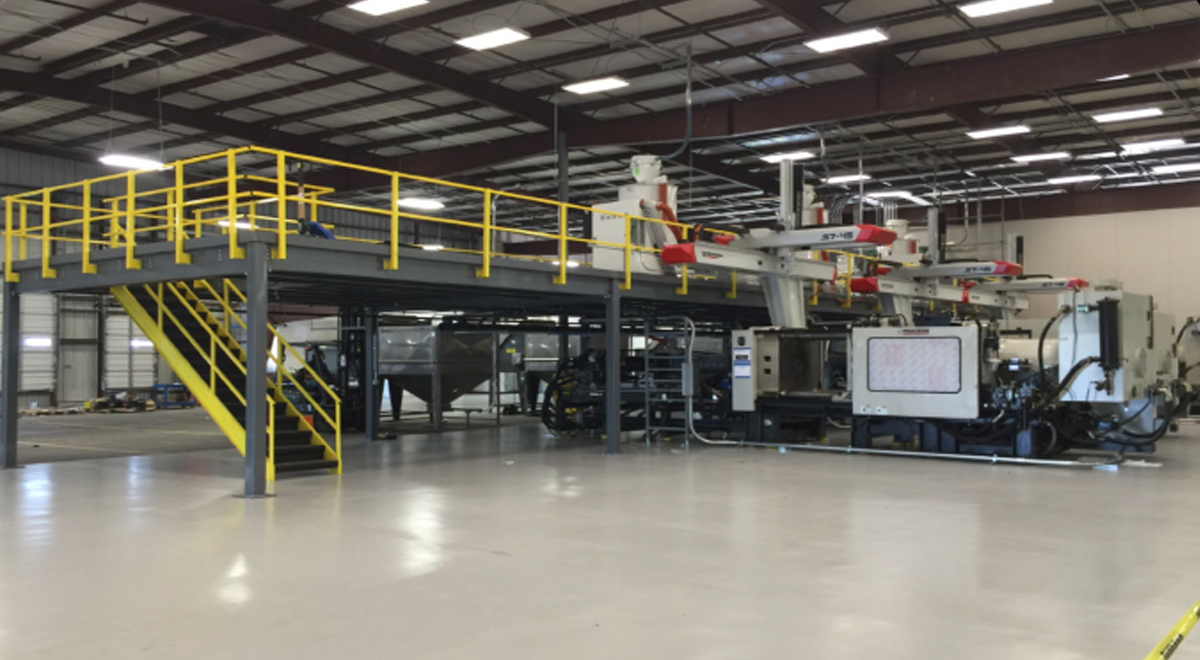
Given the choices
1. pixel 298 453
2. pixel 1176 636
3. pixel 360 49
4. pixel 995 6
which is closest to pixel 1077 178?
pixel 995 6

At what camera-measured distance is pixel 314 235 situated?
1301cm

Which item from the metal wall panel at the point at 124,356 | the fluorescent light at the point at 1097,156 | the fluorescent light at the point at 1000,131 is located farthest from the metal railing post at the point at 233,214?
the metal wall panel at the point at 124,356

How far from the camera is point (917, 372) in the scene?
51.0 feet

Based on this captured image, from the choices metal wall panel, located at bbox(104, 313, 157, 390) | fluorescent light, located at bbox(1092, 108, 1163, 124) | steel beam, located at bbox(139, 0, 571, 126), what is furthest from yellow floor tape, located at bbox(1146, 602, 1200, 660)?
metal wall panel, located at bbox(104, 313, 157, 390)

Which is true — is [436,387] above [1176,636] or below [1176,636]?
above

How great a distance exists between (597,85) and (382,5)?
19.2ft

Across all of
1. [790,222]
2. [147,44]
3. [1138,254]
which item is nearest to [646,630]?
[790,222]

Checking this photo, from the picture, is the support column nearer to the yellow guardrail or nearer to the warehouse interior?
the warehouse interior

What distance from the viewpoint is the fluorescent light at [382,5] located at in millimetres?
16188

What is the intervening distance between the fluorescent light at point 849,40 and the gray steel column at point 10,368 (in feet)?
45.2

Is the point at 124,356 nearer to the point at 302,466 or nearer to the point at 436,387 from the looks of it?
the point at 436,387

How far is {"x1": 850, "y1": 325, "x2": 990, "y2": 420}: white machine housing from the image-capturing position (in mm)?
15000

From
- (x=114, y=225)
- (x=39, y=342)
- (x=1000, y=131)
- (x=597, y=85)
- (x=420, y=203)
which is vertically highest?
(x=597, y=85)

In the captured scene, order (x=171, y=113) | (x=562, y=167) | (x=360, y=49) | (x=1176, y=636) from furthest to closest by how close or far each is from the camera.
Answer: (x=562, y=167) → (x=171, y=113) → (x=360, y=49) → (x=1176, y=636)
